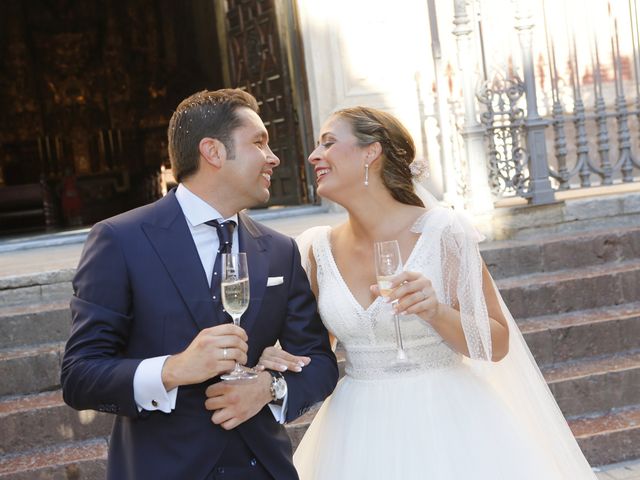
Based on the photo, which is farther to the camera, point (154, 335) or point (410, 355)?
point (410, 355)

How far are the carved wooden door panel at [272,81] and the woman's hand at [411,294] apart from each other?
6370 millimetres

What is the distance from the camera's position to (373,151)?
3271 millimetres

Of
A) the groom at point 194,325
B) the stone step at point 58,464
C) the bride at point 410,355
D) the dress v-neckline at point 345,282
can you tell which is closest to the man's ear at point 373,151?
the bride at point 410,355

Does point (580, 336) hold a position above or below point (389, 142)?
below

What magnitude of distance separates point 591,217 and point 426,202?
369cm

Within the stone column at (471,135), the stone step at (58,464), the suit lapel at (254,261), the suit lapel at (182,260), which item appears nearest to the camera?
the suit lapel at (182,260)

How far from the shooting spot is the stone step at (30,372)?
497 cm

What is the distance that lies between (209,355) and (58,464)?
2433 millimetres

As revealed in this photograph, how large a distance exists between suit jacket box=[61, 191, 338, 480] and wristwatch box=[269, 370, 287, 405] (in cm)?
3

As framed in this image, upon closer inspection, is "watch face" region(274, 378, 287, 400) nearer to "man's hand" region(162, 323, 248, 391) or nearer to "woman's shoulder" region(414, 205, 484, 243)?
"man's hand" region(162, 323, 248, 391)

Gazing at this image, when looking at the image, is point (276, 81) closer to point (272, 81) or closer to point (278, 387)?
point (272, 81)

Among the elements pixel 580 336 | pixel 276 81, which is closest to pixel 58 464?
pixel 580 336

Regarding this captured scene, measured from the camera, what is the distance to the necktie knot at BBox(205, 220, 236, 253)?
2.65 metres

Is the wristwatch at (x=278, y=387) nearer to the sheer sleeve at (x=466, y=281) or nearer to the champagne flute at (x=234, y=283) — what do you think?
the champagne flute at (x=234, y=283)
